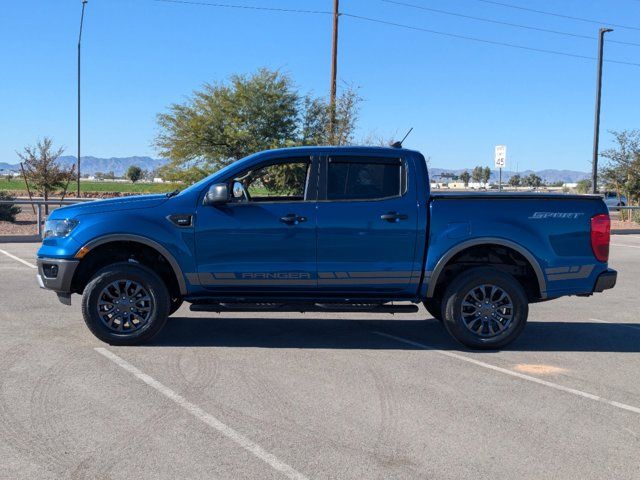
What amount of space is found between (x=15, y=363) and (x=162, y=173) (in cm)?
2098

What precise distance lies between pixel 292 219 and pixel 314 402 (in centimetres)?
214

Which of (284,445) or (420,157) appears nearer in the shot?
(284,445)

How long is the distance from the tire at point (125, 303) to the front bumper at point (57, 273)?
0.72 feet

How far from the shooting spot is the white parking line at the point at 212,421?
Result: 13.6 feet

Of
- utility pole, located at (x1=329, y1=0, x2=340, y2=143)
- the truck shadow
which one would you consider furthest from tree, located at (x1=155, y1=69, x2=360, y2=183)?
the truck shadow

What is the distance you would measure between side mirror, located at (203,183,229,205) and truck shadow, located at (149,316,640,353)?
1.51m

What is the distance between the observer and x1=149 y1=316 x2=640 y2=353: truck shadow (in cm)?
737

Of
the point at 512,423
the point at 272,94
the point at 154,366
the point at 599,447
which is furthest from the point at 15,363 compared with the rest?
the point at 272,94

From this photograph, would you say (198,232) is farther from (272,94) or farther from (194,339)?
(272,94)

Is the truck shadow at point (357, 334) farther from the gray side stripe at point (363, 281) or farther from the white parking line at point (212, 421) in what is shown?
the white parking line at point (212, 421)

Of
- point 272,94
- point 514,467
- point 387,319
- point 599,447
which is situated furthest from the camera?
point 272,94

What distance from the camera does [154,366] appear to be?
6324mm

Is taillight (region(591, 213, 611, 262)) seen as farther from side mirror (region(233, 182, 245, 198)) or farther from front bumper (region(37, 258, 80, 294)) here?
front bumper (region(37, 258, 80, 294))

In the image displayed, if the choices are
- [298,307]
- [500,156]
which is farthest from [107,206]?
[500,156]
